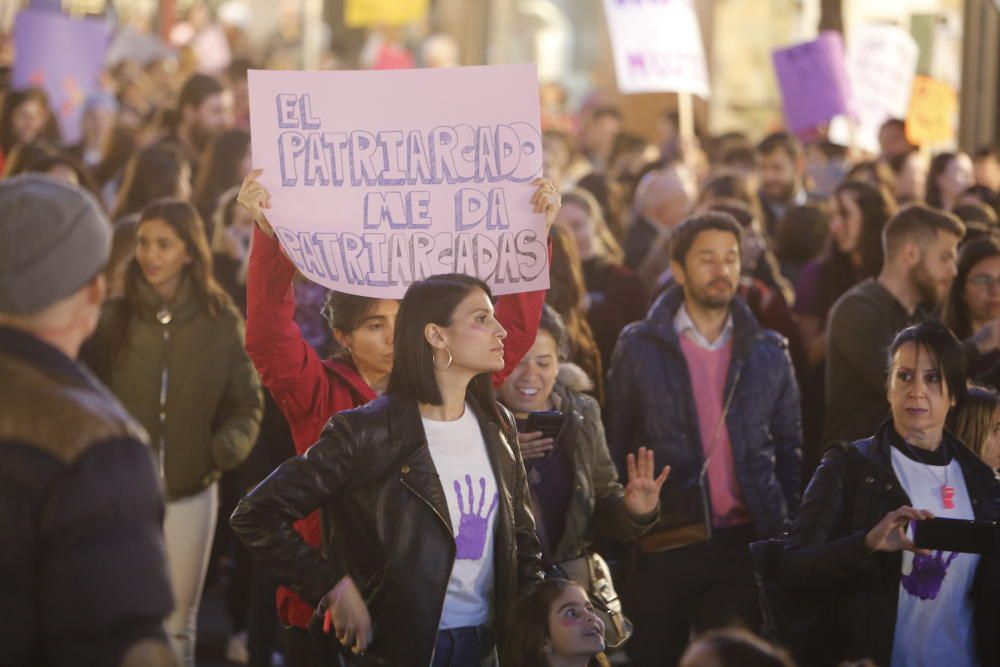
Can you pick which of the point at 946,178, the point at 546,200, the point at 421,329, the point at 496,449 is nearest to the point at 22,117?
the point at 946,178

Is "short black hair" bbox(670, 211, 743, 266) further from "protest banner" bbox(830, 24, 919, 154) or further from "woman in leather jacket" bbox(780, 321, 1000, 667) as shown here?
"protest banner" bbox(830, 24, 919, 154)

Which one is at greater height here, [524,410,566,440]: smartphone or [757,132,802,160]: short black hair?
[757,132,802,160]: short black hair

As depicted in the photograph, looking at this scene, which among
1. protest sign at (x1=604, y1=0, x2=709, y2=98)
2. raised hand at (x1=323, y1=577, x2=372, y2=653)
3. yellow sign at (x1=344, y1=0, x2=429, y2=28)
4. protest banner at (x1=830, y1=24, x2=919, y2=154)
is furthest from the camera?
yellow sign at (x1=344, y1=0, x2=429, y2=28)

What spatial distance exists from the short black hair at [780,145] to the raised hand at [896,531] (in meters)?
7.04

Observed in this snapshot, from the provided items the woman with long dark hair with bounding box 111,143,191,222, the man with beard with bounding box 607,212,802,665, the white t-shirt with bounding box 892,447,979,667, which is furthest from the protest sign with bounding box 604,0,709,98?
the white t-shirt with bounding box 892,447,979,667

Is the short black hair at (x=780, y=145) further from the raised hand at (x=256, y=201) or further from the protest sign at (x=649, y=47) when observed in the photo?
the raised hand at (x=256, y=201)

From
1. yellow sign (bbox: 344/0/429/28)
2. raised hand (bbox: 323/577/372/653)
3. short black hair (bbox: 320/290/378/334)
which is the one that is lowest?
raised hand (bbox: 323/577/372/653)

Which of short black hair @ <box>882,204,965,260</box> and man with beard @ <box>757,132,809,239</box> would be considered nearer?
short black hair @ <box>882,204,965,260</box>

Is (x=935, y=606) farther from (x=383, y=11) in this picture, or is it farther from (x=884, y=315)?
(x=383, y=11)

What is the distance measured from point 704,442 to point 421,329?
1.88 metres

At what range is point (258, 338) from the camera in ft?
16.2

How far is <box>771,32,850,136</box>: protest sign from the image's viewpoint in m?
13.0

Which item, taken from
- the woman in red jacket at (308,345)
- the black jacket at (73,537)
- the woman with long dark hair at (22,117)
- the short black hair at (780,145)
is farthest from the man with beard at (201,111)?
the black jacket at (73,537)

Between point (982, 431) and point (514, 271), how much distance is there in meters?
1.49
